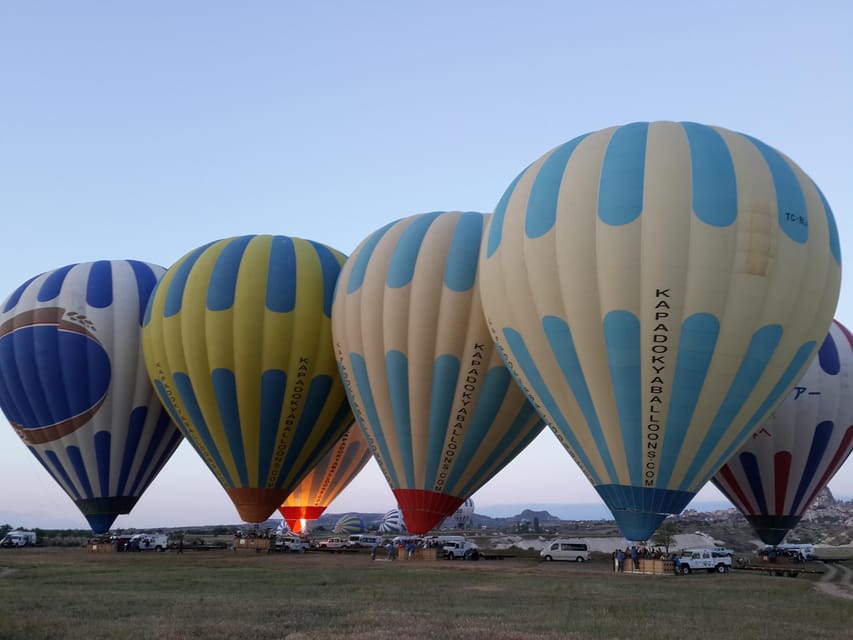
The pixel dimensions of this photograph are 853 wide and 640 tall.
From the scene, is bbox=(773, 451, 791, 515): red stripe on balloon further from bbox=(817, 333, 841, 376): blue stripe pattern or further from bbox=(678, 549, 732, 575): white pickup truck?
bbox=(678, 549, 732, 575): white pickup truck

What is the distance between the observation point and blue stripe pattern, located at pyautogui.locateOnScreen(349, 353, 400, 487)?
96.4 ft

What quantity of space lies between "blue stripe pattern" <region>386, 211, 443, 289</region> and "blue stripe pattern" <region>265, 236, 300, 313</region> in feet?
16.2

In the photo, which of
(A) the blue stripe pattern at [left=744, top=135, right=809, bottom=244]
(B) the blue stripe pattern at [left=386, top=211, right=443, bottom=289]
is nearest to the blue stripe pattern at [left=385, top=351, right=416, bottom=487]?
(B) the blue stripe pattern at [left=386, top=211, right=443, bottom=289]

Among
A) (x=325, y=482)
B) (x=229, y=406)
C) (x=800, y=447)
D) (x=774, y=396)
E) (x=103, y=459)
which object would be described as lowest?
(x=325, y=482)

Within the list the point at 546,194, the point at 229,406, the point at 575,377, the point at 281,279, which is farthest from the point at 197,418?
the point at 546,194

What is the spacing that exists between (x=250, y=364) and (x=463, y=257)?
29.7 feet

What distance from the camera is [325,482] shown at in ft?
134

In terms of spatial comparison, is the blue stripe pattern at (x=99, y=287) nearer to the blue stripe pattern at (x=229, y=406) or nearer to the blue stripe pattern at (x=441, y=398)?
the blue stripe pattern at (x=229, y=406)

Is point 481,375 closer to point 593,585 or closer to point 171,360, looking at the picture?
point 593,585

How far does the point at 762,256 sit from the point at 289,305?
58.2 ft

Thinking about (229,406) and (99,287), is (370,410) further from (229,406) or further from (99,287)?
(99,287)

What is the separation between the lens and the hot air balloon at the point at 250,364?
3159cm

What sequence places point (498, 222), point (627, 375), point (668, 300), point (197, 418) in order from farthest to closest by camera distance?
point (197, 418) → point (498, 222) → point (627, 375) → point (668, 300)

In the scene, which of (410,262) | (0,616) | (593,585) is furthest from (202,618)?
(410,262)
